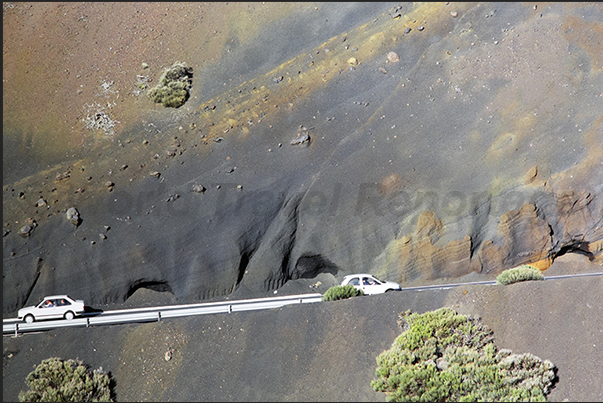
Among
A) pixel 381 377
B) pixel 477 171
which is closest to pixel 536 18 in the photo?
pixel 477 171

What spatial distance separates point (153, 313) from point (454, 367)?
1178 cm

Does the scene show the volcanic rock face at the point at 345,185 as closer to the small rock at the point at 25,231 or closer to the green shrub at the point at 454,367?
the small rock at the point at 25,231

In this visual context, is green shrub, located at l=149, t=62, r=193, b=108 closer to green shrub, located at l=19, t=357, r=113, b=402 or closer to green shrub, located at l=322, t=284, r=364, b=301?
green shrub, located at l=322, t=284, r=364, b=301

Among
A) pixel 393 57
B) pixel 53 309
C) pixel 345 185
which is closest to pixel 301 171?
pixel 345 185

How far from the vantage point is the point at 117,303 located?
80.8ft

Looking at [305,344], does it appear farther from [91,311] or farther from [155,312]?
[91,311]

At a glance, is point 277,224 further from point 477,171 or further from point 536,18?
point 536,18

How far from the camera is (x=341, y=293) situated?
21750 mm

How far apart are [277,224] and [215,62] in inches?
427

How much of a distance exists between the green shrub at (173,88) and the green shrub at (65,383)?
48.8 ft

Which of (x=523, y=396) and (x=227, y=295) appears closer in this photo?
(x=523, y=396)

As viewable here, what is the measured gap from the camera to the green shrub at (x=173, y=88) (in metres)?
29.2

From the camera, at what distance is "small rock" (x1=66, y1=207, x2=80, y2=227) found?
25125 mm

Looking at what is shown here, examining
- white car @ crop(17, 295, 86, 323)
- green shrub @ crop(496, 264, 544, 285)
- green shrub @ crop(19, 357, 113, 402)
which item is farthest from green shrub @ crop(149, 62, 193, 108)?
green shrub @ crop(496, 264, 544, 285)
